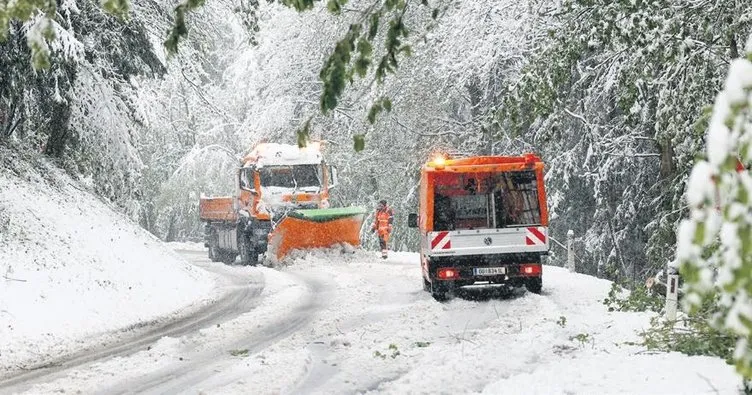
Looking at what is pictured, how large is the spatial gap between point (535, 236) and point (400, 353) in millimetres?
5369

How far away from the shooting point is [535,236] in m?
14.1

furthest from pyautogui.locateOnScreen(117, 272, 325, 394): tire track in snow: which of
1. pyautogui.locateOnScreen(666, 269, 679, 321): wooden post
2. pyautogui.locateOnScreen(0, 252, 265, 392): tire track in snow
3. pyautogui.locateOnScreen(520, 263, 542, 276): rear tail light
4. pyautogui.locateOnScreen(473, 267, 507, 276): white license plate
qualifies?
pyautogui.locateOnScreen(666, 269, 679, 321): wooden post

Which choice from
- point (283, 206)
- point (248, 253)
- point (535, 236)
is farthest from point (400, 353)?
point (248, 253)

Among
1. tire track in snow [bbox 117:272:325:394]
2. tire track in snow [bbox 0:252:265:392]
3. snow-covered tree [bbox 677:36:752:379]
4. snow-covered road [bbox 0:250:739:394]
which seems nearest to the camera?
snow-covered tree [bbox 677:36:752:379]

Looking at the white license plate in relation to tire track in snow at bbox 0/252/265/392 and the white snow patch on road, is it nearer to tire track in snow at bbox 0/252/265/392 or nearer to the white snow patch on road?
the white snow patch on road

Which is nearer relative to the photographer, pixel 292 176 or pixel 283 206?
pixel 283 206

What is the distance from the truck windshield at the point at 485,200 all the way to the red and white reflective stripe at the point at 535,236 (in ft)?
1.19

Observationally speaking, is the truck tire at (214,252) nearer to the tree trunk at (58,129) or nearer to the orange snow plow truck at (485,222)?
the tree trunk at (58,129)

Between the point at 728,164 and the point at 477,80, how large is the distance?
23053mm

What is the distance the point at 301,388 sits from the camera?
7812mm

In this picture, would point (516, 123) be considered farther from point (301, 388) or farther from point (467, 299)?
point (467, 299)

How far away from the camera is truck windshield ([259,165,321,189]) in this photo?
24.8 m

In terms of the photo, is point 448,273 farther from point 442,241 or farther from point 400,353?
point 400,353

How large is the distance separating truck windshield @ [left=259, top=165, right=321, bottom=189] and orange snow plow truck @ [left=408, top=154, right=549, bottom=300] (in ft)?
35.1
